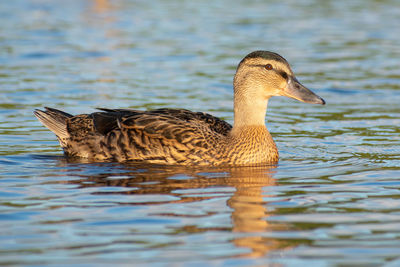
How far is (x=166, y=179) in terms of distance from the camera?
9273 mm

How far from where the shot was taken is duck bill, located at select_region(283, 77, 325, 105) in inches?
403

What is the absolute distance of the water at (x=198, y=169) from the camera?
22.1 ft

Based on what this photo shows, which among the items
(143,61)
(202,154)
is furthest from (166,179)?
(143,61)

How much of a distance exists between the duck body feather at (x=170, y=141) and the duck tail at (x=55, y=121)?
27 centimetres

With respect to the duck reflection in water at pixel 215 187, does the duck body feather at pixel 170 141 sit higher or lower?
higher

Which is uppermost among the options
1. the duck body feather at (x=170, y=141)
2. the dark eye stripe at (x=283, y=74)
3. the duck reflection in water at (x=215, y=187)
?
the dark eye stripe at (x=283, y=74)

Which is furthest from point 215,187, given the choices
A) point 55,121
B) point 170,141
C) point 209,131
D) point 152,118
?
point 55,121

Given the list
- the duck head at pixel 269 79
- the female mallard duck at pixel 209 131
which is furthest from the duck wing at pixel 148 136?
the duck head at pixel 269 79

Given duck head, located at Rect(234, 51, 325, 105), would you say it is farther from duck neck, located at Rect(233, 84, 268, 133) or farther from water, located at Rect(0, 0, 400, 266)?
water, located at Rect(0, 0, 400, 266)

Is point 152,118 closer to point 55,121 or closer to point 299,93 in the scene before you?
point 55,121

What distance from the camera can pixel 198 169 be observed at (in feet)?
32.3

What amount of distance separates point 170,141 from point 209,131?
524 mm

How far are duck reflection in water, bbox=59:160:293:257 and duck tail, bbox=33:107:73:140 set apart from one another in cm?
101

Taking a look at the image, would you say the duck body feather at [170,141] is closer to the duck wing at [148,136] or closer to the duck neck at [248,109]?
the duck wing at [148,136]
